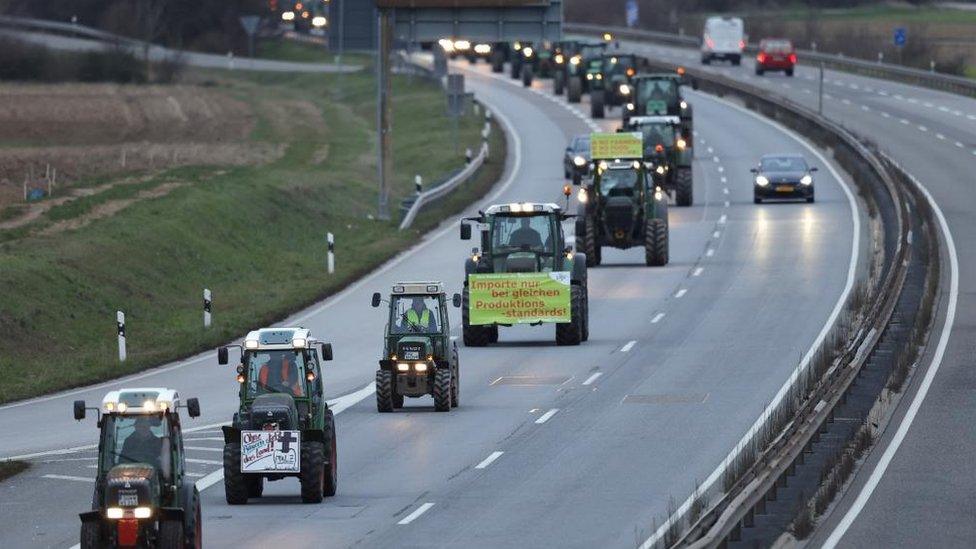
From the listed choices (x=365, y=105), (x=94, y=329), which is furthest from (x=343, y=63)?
(x=94, y=329)

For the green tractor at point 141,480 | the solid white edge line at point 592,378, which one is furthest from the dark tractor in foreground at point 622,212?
the green tractor at point 141,480

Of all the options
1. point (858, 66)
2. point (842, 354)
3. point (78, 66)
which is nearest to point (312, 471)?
point (842, 354)

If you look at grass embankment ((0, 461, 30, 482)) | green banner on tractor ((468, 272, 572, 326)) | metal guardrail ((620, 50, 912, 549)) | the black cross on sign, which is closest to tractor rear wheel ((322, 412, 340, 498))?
the black cross on sign

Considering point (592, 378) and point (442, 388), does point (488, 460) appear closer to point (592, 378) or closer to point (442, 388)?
point (442, 388)

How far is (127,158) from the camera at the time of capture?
72688 mm

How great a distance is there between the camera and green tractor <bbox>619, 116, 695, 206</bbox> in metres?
61.7

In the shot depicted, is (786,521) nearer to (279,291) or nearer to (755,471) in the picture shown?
(755,471)

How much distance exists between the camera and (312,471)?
23438mm

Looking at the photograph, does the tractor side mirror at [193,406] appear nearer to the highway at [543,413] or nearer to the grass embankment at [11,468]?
Answer: the highway at [543,413]

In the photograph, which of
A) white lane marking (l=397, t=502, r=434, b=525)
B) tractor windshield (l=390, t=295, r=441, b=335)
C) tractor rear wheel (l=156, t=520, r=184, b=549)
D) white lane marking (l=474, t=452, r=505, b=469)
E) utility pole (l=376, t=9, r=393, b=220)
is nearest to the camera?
→ tractor rear wheel (l=156, t=520, r=184, b=549)

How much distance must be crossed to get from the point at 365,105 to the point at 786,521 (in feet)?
282

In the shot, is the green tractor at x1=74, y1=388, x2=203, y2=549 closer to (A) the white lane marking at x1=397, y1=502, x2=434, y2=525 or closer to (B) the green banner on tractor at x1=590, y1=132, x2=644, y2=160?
(A) the white lane marking at x1=397, y1=502, x2=434, y2=525

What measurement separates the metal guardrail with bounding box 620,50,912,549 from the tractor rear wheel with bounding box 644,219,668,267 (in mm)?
5095

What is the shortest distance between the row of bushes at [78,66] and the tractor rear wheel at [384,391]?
6964cm
